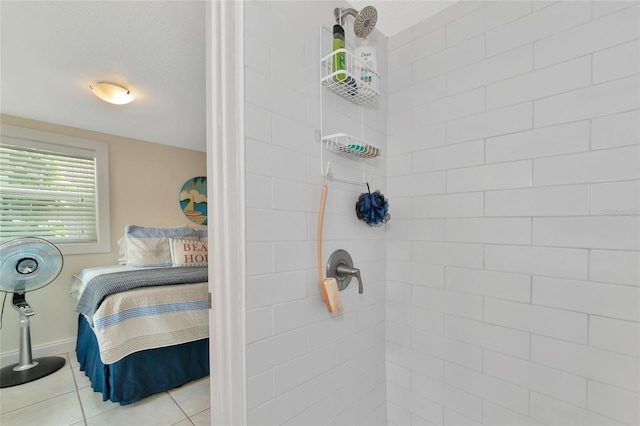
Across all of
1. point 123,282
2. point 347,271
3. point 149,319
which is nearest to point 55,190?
point 123,282

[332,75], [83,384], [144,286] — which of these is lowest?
[83,384]

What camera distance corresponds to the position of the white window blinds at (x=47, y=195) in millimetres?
2654

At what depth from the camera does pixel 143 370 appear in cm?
196

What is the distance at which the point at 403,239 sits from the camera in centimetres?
143

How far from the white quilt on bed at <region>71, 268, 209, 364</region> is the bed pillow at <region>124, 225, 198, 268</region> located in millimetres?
851

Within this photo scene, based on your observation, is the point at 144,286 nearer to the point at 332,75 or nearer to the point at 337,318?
the point at 337,318

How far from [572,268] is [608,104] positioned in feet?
1.81

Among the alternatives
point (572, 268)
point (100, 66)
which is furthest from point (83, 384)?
point (572, 268)

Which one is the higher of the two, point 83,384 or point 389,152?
point 389,152

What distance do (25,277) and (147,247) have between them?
0.85 metres

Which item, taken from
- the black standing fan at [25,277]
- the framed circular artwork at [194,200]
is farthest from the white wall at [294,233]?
the framed circular artwork at [194,200]

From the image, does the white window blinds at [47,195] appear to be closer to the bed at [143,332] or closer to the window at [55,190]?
the window at [55,190]

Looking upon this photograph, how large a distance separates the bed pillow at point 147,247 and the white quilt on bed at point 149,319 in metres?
0.85

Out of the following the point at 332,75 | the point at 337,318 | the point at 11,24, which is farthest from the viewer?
the point at 11,24
